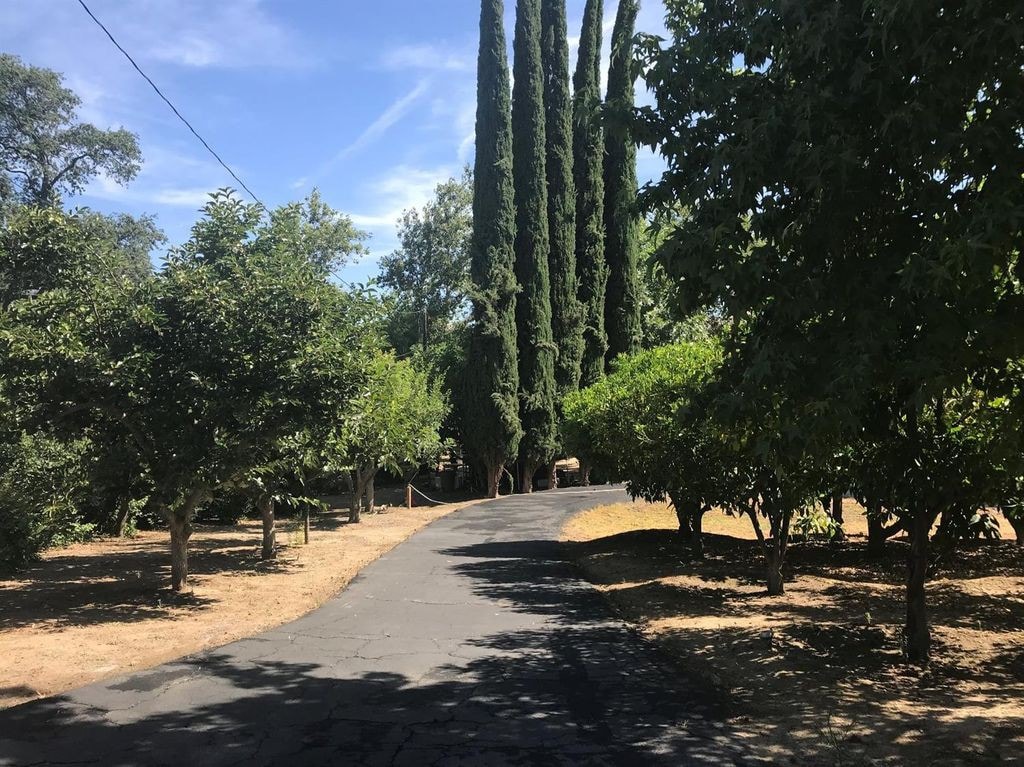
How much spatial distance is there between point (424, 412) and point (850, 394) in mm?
19220

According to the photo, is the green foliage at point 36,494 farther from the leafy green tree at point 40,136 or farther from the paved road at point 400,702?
the leafy green tree at point 40,136

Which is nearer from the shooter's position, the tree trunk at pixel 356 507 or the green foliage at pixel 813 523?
the green foliage at pixel 813 523

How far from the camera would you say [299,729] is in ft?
16.2

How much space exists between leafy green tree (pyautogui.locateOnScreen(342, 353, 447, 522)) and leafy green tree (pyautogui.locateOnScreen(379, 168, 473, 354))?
22912mm

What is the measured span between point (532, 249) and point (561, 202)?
3.28 meters

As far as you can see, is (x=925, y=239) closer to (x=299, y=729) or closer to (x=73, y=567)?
(x=299, y=729)

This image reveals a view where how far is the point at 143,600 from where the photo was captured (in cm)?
1010

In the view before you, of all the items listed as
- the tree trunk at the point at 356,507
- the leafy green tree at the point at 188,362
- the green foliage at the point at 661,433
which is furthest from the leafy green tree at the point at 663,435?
the tree trunk at the point at 356,507

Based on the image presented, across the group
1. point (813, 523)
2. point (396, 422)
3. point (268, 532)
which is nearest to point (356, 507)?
point (396, 422)

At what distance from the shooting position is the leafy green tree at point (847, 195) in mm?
3779

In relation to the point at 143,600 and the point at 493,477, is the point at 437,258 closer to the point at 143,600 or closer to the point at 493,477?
the point at 493,477

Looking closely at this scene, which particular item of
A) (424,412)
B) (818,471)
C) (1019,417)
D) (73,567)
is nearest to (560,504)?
(424,412)

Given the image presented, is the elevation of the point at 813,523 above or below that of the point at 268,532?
above

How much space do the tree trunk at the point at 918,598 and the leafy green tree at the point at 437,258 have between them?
4071 centimetres
